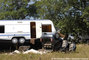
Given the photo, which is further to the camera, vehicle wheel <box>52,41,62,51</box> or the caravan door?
the caravan door

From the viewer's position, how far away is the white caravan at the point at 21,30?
16.9 meters

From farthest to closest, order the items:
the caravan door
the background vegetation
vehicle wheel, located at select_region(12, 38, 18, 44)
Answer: the background vegetation < the caravan door < vehicle wheel, located at select_region(12, 38, 18, 44)

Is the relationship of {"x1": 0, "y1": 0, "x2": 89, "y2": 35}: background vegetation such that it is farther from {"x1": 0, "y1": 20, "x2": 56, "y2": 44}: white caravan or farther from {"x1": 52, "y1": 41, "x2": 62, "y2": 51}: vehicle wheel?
{"x1": 52, "y1": 41, "x2": 62, "y2": 51}: vehicle wheel

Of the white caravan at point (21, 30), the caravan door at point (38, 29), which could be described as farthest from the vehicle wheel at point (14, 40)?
the caravan door at point (38, 29)

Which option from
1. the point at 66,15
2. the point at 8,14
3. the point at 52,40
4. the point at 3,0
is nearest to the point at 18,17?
the point at 8,14

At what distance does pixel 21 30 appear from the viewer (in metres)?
17.1

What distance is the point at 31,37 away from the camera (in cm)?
1755

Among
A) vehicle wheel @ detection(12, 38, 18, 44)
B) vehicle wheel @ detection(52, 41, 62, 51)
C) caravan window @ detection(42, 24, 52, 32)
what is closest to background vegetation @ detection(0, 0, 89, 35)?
caravan window @ detection(42, 24, 52, 32)

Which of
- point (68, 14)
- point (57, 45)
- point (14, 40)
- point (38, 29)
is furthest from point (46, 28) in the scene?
point (68, 14)

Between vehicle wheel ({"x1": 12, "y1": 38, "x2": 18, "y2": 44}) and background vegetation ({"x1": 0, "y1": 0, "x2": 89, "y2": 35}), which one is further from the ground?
background vegetation ({"x1": 0, "y1": 0, "x2": 89, "y2": 35})

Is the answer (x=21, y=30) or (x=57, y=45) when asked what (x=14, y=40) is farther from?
(x=57, y=45)

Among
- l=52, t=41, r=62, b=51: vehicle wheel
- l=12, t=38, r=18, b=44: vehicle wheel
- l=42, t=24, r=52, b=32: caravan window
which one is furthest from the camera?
l=42, t=24, r=52, b=32: caravan window

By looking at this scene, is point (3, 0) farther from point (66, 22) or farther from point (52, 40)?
point (52, 40)

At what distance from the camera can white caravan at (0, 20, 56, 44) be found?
55.6 feet
